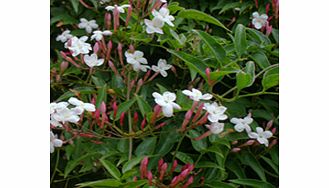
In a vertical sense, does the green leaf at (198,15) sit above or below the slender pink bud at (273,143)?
above

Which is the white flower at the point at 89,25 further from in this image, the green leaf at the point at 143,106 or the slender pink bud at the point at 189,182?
the slender pink bud at the point at 189,182

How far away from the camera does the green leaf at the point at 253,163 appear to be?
105cm

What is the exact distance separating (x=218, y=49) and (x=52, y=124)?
14.1 inches

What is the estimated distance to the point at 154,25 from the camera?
3.47ft

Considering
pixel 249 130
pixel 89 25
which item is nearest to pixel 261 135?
pixel 249 130

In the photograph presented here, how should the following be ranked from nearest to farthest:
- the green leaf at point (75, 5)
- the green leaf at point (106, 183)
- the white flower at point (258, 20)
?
the green leaf at point (106, 183)
the white flower at point (258, 20)
the green leaf at point (75, 5)

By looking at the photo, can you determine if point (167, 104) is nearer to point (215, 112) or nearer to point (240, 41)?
point (215, 112)

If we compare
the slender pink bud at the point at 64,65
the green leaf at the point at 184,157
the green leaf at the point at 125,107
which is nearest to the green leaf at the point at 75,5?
the slender pink bud at the point at 64,65

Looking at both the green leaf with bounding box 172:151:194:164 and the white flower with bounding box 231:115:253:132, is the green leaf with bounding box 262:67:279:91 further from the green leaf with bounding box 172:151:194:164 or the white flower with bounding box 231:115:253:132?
the green leaf with bounding box 172:151:194:164

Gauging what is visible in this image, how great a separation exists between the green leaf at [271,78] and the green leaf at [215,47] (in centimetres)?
9

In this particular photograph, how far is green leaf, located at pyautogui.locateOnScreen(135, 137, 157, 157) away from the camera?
3.23ft

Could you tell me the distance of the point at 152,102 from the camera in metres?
1.12

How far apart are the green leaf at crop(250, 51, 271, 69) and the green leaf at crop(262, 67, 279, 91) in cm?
5

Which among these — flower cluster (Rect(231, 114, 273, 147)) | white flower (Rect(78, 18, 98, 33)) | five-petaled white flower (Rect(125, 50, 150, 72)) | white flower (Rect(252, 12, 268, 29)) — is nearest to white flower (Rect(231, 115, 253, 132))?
flower cluster (Rect(231, 114, 273, 147))
